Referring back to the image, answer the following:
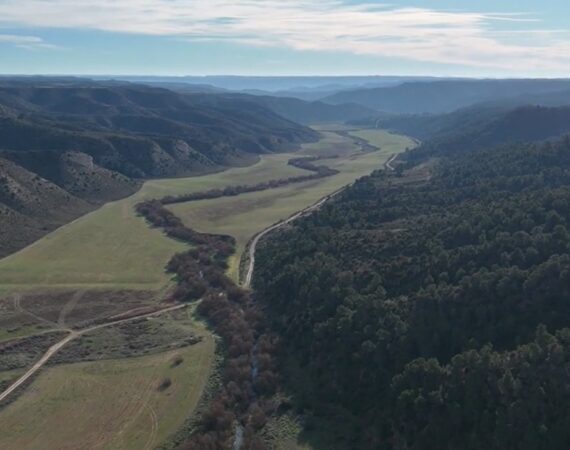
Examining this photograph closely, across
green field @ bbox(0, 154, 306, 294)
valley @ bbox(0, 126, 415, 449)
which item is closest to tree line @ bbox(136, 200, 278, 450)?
valley @ bbox(0, 126, 415, 449)

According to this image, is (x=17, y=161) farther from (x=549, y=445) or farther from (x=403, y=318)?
(x=549, y=445)

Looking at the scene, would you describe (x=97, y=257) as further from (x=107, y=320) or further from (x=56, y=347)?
(x=56, y=347)

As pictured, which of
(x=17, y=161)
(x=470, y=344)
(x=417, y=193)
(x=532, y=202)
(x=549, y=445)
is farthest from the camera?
(x=17, y=161)

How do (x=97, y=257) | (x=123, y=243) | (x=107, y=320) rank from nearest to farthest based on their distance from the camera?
(x=107, y=320) → (x=97, y=257) → (x=123, y=243)

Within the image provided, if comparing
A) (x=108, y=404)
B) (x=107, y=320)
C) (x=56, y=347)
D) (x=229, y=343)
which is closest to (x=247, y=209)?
(x=107, y=320)

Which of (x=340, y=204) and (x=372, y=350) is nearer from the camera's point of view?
(x=372, y=350)

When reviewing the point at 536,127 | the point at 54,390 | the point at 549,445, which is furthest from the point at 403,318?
the point at 536,127

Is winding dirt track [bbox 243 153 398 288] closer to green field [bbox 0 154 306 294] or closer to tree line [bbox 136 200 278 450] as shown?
tree line [bbox 136 200 278 450]
